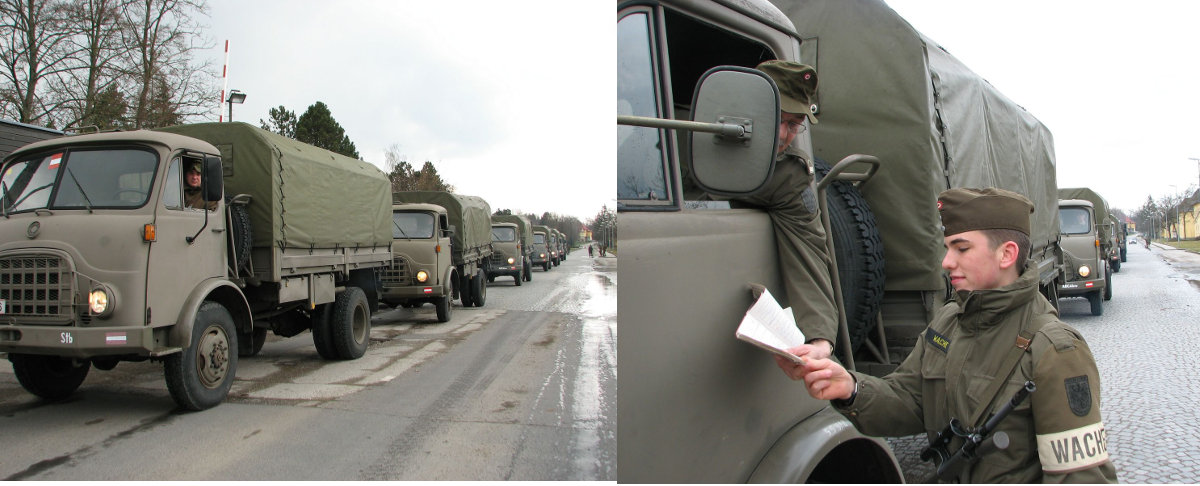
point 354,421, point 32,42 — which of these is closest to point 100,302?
point 32,42

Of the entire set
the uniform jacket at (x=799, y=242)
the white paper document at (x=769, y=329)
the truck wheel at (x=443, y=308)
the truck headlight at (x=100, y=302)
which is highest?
the uniform jacket at (x=799, y=242)

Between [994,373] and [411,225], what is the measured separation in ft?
35.4

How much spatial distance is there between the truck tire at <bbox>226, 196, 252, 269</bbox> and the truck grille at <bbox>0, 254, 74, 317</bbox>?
1.54 m

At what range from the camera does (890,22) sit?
2674 mm

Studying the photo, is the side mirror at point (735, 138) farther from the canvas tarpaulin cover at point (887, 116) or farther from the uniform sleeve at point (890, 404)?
the canvas tarpaulin cover at point (887, 116)

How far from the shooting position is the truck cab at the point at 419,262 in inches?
430

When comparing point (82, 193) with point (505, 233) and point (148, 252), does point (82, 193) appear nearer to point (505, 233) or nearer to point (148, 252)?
point (148, 252)

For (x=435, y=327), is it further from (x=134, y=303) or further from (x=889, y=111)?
(x=889, y=111)

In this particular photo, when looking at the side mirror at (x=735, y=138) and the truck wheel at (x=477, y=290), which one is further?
the truck wheel at (x=477, y=290)

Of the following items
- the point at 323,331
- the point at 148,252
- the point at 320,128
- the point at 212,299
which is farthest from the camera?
the point at 323,331

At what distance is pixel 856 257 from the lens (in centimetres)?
222

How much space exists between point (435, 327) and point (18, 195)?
6444mm

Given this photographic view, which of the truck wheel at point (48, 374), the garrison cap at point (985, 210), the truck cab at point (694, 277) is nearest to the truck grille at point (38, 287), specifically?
the truck wheel at point (48, 374)

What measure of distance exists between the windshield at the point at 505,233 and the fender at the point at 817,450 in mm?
18149
